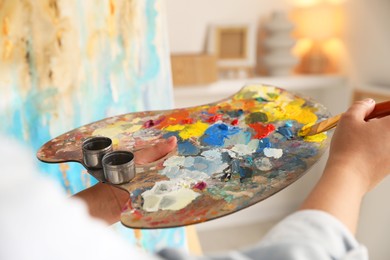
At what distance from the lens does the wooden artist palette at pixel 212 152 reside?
547 mm

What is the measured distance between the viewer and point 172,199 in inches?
22.1

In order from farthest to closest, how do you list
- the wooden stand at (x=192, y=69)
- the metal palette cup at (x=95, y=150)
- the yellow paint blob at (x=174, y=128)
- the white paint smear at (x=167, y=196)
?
the wooden stand at (x=192, y=69), the yellow paint blob at (x=174, y=128), the metal palette cup at (x=95, y=150), the white paint smear at (x=167, y=196)

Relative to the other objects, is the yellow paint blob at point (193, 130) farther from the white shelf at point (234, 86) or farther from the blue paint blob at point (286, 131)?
the white shelf at point (234, 86)

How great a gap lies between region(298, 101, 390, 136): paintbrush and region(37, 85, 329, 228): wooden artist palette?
13mm

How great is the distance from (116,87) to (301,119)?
480 millimetres

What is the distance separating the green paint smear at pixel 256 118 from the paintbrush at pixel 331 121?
9cm

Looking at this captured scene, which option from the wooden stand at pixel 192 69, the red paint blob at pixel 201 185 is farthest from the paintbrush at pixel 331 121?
the wooden stand at pixel 192 69

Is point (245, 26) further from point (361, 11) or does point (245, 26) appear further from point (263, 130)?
point (263, 130)

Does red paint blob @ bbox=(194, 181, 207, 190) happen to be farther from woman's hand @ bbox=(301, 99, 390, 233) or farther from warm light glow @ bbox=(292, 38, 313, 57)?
warm light glow @ bbox=(292, 38, 313, 57)

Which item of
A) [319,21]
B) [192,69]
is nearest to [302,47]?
[319,21]

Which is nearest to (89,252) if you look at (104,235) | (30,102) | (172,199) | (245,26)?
(104,235)

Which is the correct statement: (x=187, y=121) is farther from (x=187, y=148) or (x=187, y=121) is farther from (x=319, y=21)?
(x=319, y=21)

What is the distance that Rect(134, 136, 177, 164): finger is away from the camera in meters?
0.68

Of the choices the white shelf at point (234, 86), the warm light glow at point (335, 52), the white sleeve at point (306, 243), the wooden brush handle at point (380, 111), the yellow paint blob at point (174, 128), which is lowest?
the white shelf at point (234, 86)
